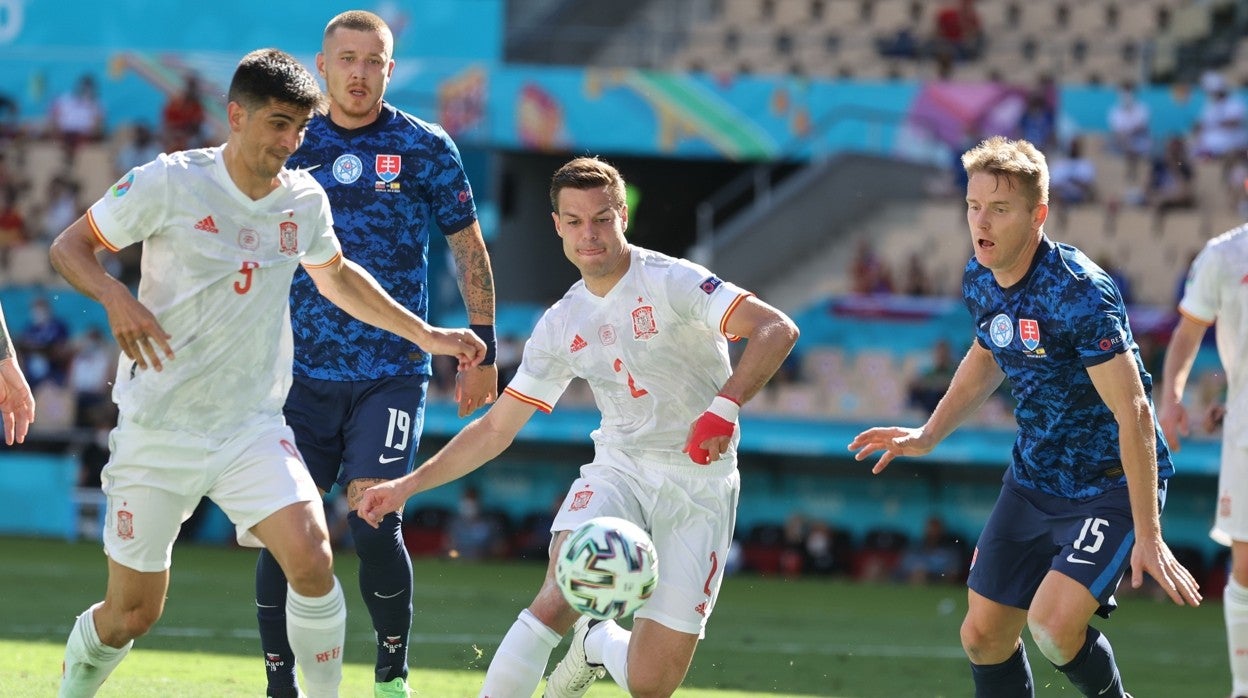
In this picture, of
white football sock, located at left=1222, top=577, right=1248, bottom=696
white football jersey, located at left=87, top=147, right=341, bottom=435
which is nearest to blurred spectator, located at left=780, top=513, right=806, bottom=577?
white football sock, located at left=1222, top=577, right=1248, bottom=696

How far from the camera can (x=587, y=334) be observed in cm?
677

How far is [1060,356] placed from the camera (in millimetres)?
6441

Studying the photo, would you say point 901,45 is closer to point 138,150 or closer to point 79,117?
point 138,150

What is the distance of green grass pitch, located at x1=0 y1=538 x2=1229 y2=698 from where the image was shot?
29.4ft

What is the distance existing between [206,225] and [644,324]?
1.70 meters

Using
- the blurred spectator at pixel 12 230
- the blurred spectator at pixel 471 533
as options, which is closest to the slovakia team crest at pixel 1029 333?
the blurred spectator at pixel 471 533

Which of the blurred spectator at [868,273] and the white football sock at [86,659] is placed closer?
the white football sock at [86,659]

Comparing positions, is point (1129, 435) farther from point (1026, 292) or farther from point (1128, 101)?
point (1128, 101)

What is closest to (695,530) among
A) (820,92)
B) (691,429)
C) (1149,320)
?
(691,429)

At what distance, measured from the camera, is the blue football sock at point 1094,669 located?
6609 millimetres

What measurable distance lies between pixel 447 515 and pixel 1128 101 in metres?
10.2

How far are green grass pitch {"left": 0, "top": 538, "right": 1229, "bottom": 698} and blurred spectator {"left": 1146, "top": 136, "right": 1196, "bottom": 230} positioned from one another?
6109 mm

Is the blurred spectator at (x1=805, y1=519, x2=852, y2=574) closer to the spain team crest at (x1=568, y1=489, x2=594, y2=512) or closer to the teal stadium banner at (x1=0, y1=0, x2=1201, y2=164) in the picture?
the teal stadium banner at (x1=0, y1=0, x2=1201, y2=164)

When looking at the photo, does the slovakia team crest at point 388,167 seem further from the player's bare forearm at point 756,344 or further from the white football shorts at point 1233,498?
the white football shorts at point 1233,498
